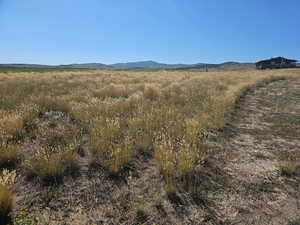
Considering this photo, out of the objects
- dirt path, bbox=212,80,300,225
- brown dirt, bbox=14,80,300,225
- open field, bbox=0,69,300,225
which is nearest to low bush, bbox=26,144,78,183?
open field, bbox=0,69,300,225

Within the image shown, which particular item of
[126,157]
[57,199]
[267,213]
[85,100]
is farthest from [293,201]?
[85,100]

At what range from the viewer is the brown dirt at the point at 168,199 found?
238 cm

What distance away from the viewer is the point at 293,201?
274 centimetres

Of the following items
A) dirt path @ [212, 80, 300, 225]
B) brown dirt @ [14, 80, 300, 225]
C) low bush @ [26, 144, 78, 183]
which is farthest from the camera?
low bush @ [26, 144, 78, 183]

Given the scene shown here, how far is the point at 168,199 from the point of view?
2707 millimetres

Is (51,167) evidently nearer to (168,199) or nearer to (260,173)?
(168,199)

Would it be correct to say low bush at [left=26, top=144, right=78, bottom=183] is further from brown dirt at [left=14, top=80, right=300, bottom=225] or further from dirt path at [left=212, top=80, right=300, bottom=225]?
dirt path at [left=212, top=80, right=300, bottom=225]

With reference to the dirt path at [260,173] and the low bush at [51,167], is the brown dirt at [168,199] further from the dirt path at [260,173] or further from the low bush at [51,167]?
the low bush at [51,167]

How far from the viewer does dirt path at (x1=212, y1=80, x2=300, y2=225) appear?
2518mm

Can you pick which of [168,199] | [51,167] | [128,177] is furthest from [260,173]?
[51,167]

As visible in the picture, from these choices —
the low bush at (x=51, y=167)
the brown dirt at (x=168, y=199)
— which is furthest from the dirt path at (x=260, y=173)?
the low bush at (x=51, y=167)

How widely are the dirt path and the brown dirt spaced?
0.01m

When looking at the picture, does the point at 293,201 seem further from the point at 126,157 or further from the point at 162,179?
the point at 126,157

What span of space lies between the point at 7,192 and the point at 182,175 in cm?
255
